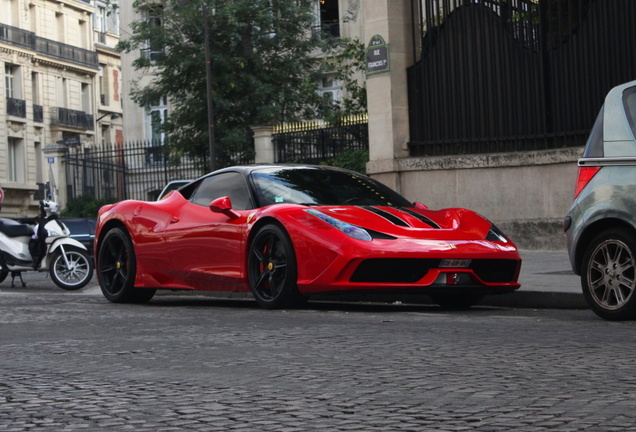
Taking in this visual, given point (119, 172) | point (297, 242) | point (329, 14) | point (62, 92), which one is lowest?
point (297, 242)

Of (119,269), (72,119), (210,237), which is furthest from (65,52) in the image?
(210,237)

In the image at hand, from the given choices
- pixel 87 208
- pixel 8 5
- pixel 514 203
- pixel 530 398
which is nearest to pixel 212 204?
pixel 530 398

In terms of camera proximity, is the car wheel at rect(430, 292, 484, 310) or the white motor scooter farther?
the white motor scooter

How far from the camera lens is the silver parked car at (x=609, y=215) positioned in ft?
28.3

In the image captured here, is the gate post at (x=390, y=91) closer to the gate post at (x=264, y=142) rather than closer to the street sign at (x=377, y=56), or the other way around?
the street sign at (x=377, y=56)

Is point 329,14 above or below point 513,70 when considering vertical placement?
above

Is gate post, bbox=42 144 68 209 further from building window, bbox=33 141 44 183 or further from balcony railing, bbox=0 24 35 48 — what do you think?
building window, bbox=33 141 44 183

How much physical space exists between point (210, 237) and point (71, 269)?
23.3 feet

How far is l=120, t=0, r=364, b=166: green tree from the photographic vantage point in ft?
113

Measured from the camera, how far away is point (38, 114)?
62469 mm

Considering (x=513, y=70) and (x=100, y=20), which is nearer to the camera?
(x=513, y=70)

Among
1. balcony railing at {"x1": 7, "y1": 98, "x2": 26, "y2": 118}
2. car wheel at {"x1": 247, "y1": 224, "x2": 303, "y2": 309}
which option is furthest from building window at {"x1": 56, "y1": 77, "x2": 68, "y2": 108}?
car wheel at {"x1": 247, "y1": 224, "x2": 303, "y2": 309}

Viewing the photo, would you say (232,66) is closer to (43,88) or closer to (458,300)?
(458,300)

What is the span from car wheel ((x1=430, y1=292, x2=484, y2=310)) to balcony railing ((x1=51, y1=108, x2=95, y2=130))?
5509 cm
